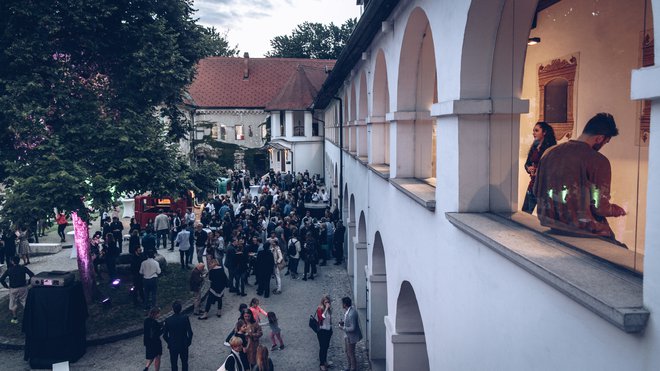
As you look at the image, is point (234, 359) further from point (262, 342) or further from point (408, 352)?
point (262, 342)

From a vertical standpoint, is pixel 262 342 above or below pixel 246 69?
below

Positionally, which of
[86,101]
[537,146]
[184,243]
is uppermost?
[86,101]

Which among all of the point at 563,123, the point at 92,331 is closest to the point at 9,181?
the point at 92,331

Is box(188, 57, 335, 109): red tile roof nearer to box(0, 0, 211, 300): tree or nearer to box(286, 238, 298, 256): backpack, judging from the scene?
box(286, 238, 298, 256): backpack

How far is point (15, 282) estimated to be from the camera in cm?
1448

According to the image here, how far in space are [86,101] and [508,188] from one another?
12.8 m

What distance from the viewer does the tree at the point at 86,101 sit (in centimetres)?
1294

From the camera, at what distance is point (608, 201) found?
14.3ft

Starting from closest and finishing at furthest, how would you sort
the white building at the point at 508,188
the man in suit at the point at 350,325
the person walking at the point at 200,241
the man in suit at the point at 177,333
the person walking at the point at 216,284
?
1. the white building at the point at 508,188
2. the man in suit at the point at 177,333
3. the man in suit at the point at 350,325
4. the person walking at the point at 216,284
5. the person walking at the point at 200,241

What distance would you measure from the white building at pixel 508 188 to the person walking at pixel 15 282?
10.2 metres

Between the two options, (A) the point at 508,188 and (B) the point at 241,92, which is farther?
(B) the point at 241,92

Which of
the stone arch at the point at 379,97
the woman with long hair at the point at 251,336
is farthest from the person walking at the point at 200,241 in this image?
the stone arch at the point at 379,97

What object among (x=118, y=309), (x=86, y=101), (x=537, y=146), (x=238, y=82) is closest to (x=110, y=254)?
(x=118, y=309)

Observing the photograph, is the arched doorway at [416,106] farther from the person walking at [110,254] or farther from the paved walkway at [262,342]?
the person walking at [110,254]
